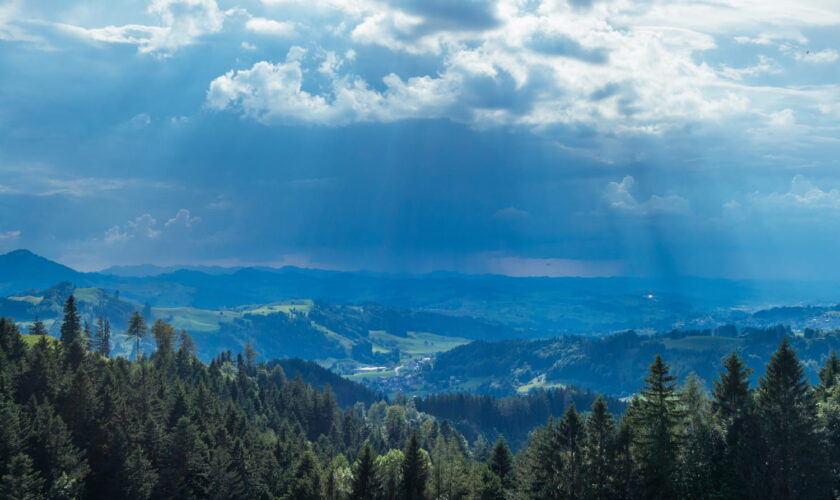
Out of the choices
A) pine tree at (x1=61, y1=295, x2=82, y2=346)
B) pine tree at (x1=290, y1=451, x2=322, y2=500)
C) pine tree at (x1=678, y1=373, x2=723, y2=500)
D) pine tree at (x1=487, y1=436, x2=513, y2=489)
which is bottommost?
pine tree at (x1=290, y1=451, x2=322, y2=500)

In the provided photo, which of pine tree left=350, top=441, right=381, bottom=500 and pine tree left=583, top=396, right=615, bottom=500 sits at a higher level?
pine tree left=583, top=396, right=615, bottom=500

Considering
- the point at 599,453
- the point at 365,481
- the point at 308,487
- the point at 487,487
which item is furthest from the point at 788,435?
the point at 308,487

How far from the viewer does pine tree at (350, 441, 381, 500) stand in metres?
95.9

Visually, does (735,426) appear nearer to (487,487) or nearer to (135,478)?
(487,487)

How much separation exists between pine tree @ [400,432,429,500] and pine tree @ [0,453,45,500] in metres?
48.8

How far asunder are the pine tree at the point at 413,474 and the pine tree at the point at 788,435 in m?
50.5

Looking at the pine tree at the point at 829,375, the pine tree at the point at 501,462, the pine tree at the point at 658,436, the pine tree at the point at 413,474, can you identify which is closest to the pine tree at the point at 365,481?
the pine tree at the point at 413,474

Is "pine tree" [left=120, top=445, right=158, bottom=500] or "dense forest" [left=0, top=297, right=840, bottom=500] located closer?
"dense forest" [left=0, top=297, right=840, bottom=500]

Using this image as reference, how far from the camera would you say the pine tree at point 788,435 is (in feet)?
211

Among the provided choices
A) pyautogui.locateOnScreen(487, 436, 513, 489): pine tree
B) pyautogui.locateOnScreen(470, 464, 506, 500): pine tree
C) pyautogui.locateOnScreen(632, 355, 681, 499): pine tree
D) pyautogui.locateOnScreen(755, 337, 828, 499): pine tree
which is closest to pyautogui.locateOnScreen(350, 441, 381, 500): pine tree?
pyautogui.locateOnScreen(470, 464, 506, 500): pine tree

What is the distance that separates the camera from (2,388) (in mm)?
98062

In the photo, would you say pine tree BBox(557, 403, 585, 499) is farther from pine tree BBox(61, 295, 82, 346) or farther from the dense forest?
pine tree BBox(61, 295, 82, 346)

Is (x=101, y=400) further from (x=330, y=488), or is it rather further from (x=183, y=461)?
(x=330, y=488)

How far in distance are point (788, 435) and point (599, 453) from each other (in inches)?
728
